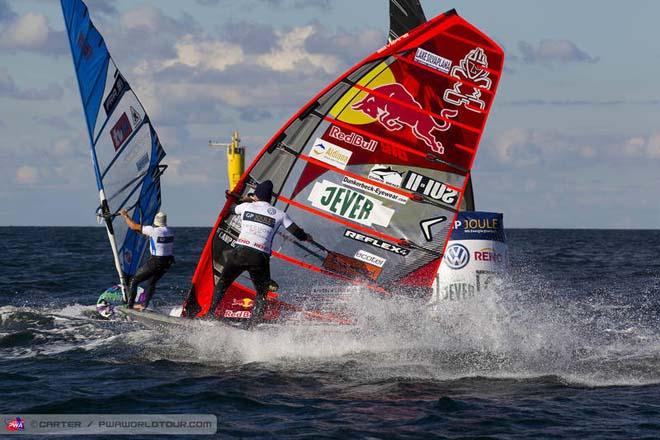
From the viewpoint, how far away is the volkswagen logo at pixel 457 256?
11398 mm

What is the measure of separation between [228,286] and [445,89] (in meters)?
3.46

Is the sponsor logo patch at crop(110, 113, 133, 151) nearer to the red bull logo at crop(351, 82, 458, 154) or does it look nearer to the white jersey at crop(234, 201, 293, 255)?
the white jersey at crop(234, 201, 293, 255)

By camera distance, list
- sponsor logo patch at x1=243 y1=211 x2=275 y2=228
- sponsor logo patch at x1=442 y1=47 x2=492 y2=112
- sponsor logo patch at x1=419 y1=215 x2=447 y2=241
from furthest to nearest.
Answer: sponsor logo patch at x1=419 y1=215 x2=447 y2=241 < sponsor logo patch at x1=442 y1=47 x2=492 y2=112 < sponsor logo patch at x1=243 y1=211 x2=275 y2=228

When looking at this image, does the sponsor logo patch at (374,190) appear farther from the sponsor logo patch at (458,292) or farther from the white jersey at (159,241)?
the white jersey at (159,241)

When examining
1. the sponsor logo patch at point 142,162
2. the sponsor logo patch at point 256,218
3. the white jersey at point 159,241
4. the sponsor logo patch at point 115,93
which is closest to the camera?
the sponsor logo patch at point 256,218

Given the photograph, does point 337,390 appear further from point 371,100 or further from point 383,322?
point 371,100

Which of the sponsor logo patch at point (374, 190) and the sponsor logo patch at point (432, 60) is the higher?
the sponsor logo patch at point (432, 60)

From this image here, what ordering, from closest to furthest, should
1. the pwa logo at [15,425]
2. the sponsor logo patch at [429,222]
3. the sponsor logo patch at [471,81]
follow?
the pwa logo at [15,425] → the sponsor logo patch at [471,81] → the sponsor logo patch at [429,222]

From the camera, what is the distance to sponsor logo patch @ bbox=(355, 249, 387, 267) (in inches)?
451

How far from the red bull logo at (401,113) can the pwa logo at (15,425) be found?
5.42 metres

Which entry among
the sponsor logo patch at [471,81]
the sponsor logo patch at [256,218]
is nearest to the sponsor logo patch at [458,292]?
the sponsor logo patch at [471,81]

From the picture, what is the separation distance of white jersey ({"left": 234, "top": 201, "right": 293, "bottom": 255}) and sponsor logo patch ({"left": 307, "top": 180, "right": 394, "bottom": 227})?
87 cm

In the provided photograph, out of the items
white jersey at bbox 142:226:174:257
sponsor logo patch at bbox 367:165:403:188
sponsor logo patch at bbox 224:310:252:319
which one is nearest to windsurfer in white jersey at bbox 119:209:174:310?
white jersey at bbox 142:226:174:257

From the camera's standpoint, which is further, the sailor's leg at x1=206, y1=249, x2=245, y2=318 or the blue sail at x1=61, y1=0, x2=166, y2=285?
the blue sail at x1=61, y1=0, x2=166, y2=285
